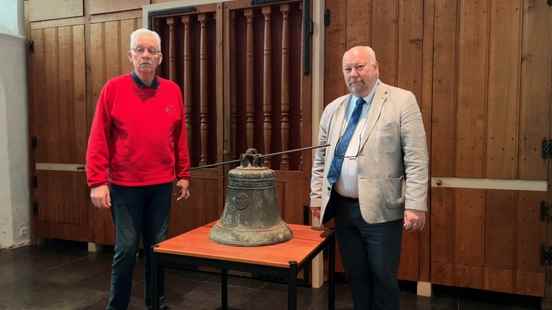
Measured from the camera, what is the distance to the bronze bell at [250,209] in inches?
71.9

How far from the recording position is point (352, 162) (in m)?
1.90

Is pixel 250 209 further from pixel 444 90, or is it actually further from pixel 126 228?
pixel 444 90

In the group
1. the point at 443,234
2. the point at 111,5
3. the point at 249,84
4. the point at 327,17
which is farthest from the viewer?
the point at 111,5

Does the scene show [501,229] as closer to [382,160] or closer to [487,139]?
[487,139]

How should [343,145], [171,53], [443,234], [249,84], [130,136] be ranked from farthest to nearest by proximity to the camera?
[171,53]
[249,84]
[443,234]
[130,136]
[343,145]

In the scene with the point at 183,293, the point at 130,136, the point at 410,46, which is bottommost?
the point at 183,293

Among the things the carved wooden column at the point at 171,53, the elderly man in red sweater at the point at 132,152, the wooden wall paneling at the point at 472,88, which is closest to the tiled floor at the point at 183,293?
the elderly man in red sweater at the point at 132,152

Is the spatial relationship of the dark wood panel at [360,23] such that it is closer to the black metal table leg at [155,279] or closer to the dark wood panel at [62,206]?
the black metal table leg at [155,279]

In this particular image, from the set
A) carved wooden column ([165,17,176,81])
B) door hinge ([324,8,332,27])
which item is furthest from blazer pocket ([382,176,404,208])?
carved wooden column ([165,17,176,81])

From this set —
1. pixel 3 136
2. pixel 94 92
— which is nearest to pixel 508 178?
pixel 94 92

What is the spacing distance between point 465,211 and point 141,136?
1.93 metres

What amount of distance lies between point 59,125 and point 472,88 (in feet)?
10.6

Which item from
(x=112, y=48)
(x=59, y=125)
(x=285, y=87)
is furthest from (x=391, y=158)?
(x=59, y=125)

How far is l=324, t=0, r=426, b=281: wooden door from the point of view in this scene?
2.82m
